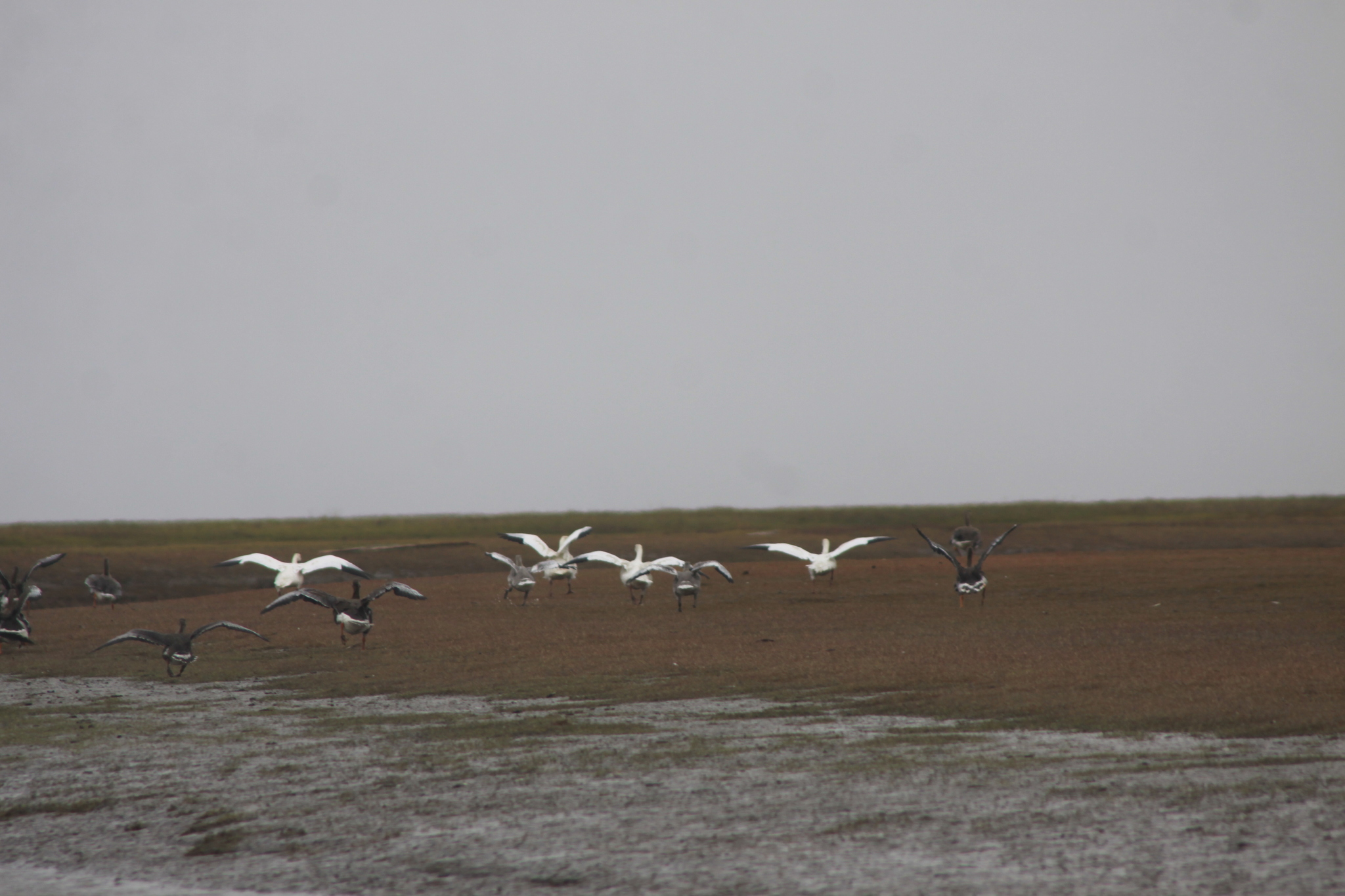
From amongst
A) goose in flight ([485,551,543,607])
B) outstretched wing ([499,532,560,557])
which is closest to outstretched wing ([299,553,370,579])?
goose in flight ([485,551,543,607])

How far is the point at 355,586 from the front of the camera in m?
21.8

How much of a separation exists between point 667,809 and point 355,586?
544 inches

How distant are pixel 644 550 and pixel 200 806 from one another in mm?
35550

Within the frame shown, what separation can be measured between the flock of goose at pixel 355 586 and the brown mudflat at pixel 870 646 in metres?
0.39

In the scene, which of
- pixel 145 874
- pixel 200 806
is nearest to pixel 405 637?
pixel 200 806

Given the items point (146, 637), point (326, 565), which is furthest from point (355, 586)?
point (146, 637)

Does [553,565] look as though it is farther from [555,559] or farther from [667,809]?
[667,809]

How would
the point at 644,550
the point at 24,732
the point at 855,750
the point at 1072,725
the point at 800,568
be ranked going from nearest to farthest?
the point at 855,750 < the point at 1072,725 < the point at 24,732 < the point at 800,568 < the point at 644,550

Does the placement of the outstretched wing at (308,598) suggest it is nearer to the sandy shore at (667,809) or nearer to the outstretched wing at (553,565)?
the sandy shore at (667,809)

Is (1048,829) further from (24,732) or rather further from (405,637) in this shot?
(405,637)

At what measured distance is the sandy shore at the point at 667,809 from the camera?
748 centimetres

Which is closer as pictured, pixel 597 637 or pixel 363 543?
pixel 597 637

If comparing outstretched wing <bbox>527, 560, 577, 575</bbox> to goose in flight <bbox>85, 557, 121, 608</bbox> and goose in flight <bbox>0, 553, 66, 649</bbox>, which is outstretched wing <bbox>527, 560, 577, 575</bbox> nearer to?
goose in flight <bbox>85, 557, 121, 608</bbox>

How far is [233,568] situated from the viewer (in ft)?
127
